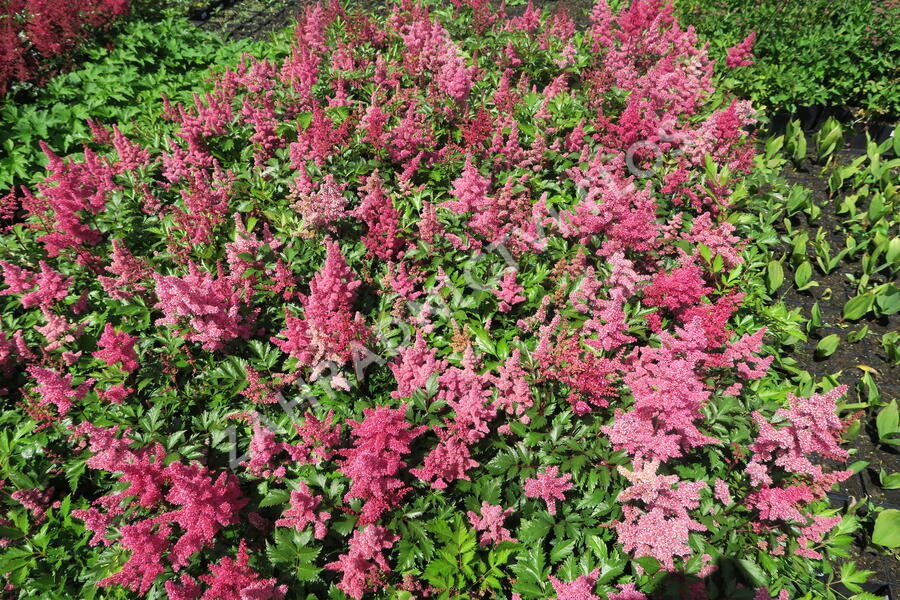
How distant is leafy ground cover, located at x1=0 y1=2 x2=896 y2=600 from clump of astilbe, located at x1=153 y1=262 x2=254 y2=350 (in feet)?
0.09

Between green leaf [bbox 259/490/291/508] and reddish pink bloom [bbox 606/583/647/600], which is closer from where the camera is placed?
reddish pink bloom [bbox 606/583/647/600]

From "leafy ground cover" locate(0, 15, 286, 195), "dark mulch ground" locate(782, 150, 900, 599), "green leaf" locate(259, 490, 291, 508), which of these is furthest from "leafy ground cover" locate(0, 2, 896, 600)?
"leafy ground cover" locate(0, 15, 286, 195)

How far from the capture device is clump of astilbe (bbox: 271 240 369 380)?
3.54 meters

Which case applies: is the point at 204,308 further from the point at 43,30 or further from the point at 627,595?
the point at 43,30

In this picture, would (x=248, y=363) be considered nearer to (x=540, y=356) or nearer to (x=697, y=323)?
(x=540, y=356)

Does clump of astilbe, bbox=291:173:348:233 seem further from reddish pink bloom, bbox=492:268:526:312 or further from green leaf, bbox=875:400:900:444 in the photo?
green leaf, bbox=875:400:900:444

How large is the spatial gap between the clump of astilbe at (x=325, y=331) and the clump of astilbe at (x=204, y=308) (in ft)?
1.21

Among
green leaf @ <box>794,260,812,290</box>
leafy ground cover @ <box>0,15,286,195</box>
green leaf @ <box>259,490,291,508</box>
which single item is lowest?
green leaf @ <box>259,490,291,508</box>

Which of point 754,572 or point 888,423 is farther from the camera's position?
point 888,423

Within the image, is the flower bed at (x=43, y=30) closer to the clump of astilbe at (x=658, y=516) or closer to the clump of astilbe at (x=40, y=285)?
the clump of astilbe at (x=40, y=285)

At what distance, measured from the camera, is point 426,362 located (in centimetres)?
362

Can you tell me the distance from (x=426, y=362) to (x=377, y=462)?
0.88 metres

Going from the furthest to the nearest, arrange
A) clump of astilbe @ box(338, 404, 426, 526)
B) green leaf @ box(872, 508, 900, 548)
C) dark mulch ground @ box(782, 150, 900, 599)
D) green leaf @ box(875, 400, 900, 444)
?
green leaf @ box(875, 400, 900, 444) → dark mulch ground @ box(782, 150, 900, 599) → green leaf @ box(872, 508, 900, 548) → clump of astilbe @ box(338, 404, 426, 526)

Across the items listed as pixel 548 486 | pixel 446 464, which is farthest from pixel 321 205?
pixel 548 486
